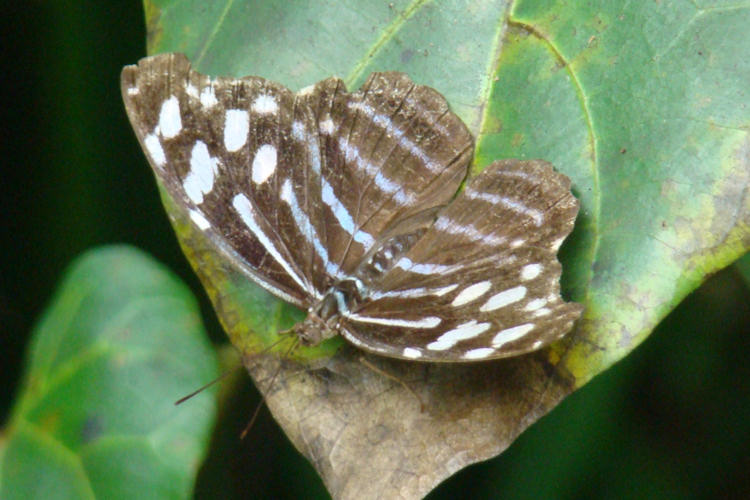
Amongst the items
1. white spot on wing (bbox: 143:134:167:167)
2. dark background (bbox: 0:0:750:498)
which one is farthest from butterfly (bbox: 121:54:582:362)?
dark background (bbox: 0:0:750:498)

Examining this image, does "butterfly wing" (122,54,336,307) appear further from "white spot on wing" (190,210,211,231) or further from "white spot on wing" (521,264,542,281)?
"white spot on wing" (521,264,542,281)

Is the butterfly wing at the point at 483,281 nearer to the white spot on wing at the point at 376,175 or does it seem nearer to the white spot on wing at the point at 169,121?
the white spot on wing at the point at 376,175

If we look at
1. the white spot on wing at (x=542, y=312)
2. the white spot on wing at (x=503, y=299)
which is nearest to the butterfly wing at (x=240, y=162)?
the white spot on wing at (x=503, y=299)

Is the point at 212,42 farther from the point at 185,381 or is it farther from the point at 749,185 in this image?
the point at 749,185

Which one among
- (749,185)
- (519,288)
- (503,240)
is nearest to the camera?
(749,185)

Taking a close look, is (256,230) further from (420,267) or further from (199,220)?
(420,267)

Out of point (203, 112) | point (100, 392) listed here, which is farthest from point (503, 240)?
point (100, 392)

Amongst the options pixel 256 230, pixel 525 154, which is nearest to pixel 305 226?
pixel 256 230
